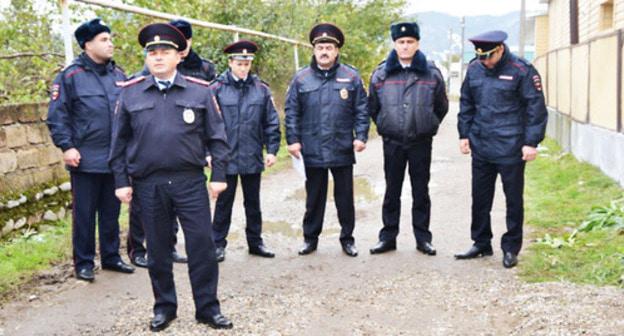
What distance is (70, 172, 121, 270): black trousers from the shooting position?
5.62 m

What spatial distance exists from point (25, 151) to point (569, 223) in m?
5.38

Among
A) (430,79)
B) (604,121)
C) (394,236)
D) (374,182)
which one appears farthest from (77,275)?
(604,121)

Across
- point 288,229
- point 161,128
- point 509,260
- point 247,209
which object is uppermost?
point 161,128

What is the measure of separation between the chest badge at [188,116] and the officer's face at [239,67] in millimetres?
1793

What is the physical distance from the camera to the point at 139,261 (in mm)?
6105

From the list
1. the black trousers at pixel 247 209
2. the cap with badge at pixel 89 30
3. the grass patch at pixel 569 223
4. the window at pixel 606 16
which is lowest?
the grass patch at pixel 569 223

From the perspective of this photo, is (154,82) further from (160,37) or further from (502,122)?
(502,122)

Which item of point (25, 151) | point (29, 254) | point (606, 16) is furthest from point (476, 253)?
point (606, 16)

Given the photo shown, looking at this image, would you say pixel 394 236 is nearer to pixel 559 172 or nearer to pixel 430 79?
pixel 430 79

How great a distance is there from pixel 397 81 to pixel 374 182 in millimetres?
4790

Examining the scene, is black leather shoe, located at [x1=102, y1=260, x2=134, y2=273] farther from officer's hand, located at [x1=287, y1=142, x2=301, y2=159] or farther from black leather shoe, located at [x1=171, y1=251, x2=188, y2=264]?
officer's hand, located at [x1=287, y1=142, x2=301, y2=159]

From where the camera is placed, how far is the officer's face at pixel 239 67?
6141 millimetres

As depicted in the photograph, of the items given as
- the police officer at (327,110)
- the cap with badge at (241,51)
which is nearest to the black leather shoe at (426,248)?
the police officer at (327,110)

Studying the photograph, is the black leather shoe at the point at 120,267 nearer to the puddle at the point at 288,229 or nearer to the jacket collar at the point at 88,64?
the jacket collar at the point at 88,64
